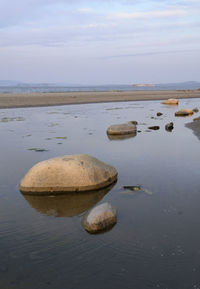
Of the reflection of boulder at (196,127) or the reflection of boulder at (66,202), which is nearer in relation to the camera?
the reflection of boulder at (66,202)

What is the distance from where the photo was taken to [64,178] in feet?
27.3

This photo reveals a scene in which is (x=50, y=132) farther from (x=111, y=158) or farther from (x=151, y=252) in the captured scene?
(x=151, y=252)

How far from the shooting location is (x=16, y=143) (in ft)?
48.1

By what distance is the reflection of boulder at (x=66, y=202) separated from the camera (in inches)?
285

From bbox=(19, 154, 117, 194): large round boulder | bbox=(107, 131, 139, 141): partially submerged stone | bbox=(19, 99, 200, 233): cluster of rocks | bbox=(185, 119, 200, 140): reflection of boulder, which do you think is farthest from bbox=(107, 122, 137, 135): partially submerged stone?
bbox=(19, 154, 117, 194): large round boulder

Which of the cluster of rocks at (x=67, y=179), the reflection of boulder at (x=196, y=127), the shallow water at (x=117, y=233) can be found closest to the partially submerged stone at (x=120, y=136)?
the reflection of boulder at (x=196, y=127)

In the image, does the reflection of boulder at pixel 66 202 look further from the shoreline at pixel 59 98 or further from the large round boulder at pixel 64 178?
the shoreline at pixel 59 98

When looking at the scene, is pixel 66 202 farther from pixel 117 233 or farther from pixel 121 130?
pixel 121 130

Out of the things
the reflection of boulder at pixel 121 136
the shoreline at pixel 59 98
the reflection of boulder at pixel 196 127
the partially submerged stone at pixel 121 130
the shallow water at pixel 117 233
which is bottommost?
the shallow water at pixel 117 233

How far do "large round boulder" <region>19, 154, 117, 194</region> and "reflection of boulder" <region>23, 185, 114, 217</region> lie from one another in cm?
20

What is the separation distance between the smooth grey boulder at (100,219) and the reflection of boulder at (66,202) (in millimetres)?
723

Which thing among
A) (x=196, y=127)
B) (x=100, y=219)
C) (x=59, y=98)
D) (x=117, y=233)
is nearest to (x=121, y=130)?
(x=196, y=127)

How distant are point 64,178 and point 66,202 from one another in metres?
0.79

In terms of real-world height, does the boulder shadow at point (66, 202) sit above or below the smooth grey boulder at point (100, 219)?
below
